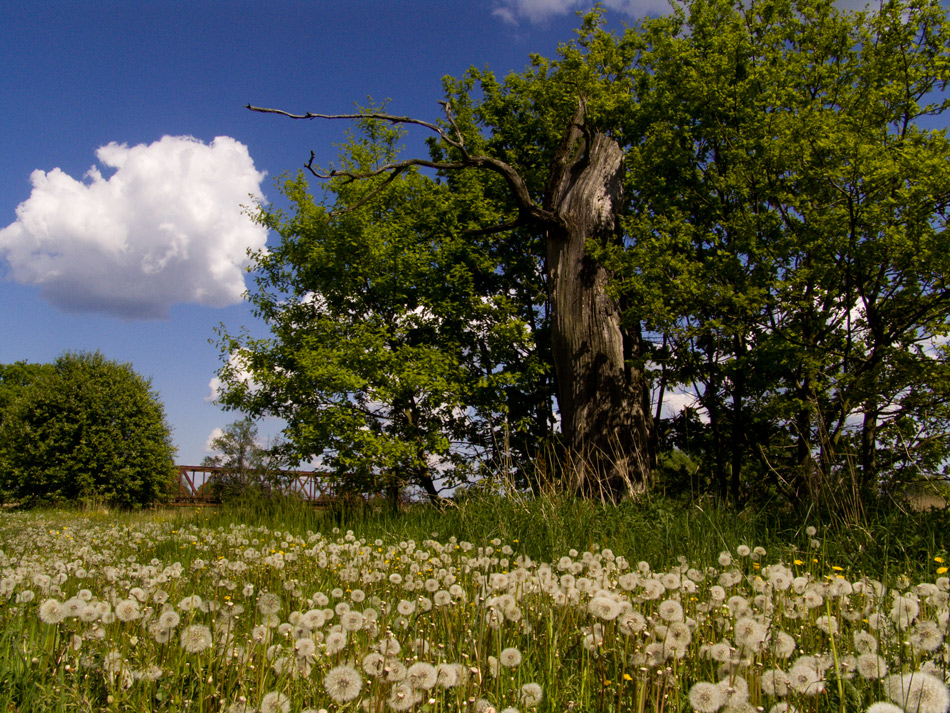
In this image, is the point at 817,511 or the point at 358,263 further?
the point at 358,263

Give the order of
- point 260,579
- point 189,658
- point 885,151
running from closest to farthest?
point 189,658, point 260,579, point 885,151

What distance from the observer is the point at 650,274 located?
776 centimetres

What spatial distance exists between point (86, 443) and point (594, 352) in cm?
1782

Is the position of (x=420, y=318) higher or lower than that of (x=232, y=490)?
higher

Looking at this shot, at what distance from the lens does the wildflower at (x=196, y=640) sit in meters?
1.77

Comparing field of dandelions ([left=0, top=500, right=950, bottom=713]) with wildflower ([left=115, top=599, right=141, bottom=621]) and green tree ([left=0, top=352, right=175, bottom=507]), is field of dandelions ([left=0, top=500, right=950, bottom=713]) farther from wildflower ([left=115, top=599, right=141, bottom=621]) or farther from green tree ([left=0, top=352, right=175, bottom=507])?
green tree ([left=0, top=352, right=175, bottom=507])

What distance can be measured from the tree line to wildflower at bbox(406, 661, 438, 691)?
4.83 meters

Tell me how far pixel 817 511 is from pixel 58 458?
844 inches

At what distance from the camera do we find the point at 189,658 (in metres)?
2.28

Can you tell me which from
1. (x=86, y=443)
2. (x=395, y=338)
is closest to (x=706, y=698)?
(x=395, y=338)

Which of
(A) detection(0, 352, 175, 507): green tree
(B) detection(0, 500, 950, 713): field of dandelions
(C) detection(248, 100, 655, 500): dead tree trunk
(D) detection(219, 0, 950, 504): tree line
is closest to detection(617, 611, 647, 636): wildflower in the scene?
(B) detection(0, 500, 950, 713): field of dandelions

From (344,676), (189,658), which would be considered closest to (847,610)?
(344,676)

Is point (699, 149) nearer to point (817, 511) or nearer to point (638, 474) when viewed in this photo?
point (638, 474)

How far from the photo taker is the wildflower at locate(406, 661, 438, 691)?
56.8 inches
